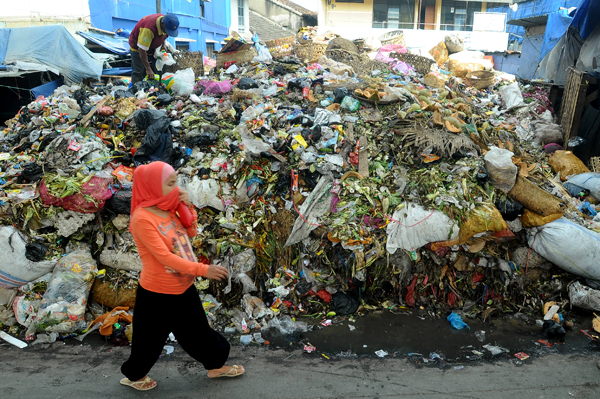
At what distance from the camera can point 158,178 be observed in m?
2.05

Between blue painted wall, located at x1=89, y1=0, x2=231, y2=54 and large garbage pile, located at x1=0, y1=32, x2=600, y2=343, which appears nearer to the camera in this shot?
large garbage pile, located at x1=0, y1=32, x2=600, y2=343

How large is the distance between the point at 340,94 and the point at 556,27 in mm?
6768

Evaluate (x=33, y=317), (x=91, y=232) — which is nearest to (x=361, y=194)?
(x=91, y=232)

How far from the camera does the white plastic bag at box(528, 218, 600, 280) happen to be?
134 inches

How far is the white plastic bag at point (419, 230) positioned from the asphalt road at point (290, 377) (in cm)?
103

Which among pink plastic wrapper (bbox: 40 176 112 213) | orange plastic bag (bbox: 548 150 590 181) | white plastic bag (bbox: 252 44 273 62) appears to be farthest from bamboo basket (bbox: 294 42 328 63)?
pink plastic wrapper (bbox: 40 176 112 213)

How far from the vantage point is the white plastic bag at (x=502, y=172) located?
12.2 feet

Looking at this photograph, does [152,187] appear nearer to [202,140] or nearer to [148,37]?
[202,140]

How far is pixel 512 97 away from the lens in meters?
→ 6.95

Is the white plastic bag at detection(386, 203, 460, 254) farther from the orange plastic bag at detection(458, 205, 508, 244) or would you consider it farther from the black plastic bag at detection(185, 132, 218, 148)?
the black plastic bag at detection(185, 132, 218, 148)

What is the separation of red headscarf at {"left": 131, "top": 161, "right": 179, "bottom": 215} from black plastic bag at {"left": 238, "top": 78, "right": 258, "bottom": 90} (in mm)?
4066

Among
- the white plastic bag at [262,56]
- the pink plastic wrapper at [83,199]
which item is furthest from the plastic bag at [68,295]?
the white plastic bag at [262,56]

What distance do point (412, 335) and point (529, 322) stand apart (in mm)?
1104

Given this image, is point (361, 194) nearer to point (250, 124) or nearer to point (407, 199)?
point (407, 199)
